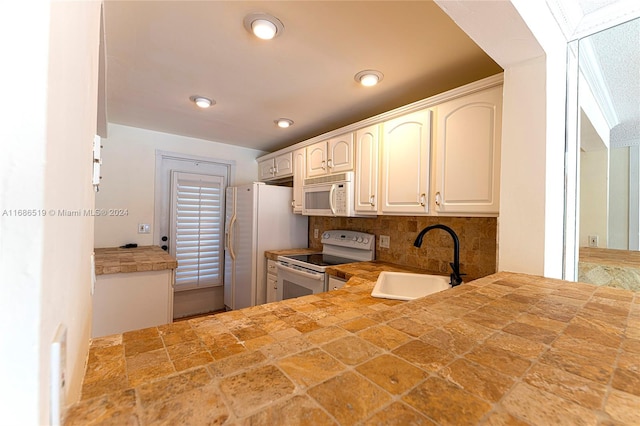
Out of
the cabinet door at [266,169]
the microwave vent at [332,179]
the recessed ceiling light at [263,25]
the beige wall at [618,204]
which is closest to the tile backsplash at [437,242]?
the microwave vent at [332,179]

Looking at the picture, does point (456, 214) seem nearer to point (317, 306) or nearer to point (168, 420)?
point (317, 306)

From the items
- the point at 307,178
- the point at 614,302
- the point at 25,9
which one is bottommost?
the point at 614,302

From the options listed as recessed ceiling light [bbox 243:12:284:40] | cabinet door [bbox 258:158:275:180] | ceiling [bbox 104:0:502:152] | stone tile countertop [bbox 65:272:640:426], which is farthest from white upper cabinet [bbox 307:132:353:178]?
stone tile countertop [bbox 65:272:640:426]

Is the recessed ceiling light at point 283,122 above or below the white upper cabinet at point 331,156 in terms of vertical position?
above

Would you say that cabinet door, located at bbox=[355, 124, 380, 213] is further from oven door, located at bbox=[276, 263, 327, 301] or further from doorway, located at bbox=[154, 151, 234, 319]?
doorway, located at bbox=[154, 151, 234, 319]

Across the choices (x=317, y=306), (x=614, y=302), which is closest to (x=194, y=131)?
(x=317, y=306)

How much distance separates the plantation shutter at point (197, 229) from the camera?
10.8 ft

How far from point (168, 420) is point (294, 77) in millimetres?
1903

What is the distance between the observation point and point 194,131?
3.06 m

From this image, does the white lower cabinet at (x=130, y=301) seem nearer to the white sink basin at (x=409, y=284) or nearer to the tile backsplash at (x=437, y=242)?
the white sink basin at (x=409, y=284)

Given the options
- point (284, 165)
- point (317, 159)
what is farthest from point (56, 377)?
point (284, 165)

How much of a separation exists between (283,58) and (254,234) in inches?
74.8

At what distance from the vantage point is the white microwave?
7.83 ft

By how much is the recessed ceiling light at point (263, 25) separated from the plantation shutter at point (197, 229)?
242cm
